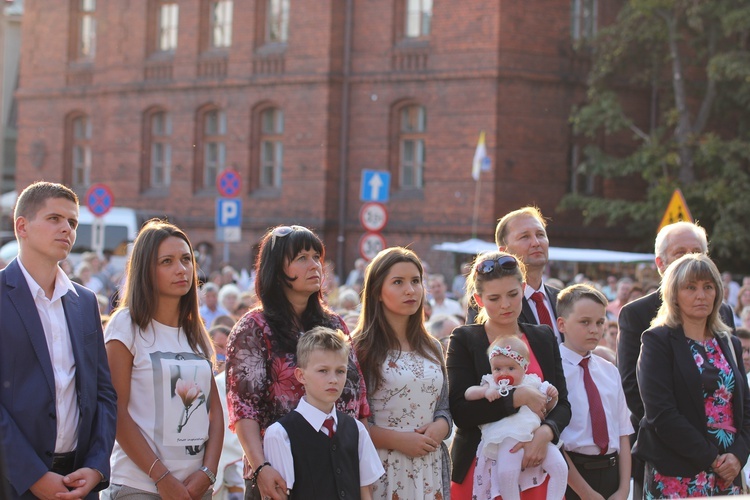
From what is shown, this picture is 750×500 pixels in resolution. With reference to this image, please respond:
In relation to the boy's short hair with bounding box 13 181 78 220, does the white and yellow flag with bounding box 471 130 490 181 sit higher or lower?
higher

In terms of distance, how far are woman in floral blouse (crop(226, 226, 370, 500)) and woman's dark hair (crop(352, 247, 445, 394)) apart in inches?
7.3

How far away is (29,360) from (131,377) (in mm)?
640

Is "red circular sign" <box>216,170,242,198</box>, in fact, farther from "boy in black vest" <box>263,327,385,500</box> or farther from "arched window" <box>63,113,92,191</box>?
"arched window" <box>63,113,92,191</box>

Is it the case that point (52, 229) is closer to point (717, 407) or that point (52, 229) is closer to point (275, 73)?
point (717, 407)

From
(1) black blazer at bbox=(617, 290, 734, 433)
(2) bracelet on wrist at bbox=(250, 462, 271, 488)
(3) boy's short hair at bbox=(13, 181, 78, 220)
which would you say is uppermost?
(3) boy's short hair at bbox=(13, 181, 78, 220)

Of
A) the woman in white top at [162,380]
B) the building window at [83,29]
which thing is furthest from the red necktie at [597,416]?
the building window at [83,29]

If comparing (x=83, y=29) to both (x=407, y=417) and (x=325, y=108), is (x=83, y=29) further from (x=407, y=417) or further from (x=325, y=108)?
(x=407, y=417)

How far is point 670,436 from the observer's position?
21.2 feet

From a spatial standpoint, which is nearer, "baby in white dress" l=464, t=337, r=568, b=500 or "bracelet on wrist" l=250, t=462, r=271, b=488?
"bracelet on wrist" l=250, t=462, r=271, b=488

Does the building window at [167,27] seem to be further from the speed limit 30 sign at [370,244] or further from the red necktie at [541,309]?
the red necktie at [541,309]

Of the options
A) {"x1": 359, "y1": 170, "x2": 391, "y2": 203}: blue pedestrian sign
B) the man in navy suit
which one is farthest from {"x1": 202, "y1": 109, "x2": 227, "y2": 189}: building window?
the man in navy suit

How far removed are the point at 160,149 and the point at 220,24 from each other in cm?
445

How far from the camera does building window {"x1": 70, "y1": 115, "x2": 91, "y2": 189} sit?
39344mm

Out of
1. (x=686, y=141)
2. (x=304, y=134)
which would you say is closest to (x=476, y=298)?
(x=686, y=141)
